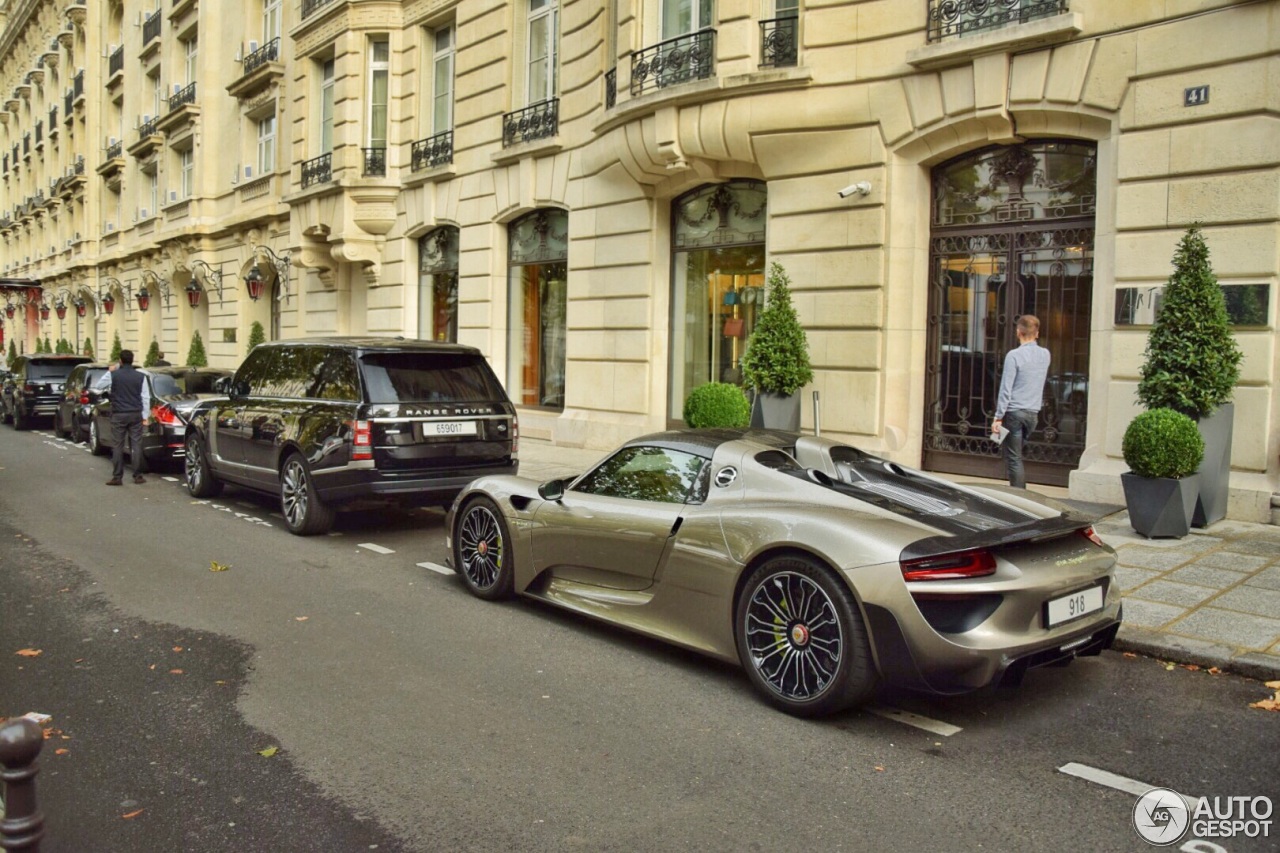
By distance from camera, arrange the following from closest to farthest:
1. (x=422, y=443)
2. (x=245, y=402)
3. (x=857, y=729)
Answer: (x=857, y=729) → (x=422, y=443) → (x=245, y=402)

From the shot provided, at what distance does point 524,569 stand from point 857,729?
2658 mm

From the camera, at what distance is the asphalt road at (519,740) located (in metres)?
3.68

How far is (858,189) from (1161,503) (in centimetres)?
524

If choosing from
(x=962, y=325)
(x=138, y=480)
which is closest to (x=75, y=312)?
(x=138, y=480)

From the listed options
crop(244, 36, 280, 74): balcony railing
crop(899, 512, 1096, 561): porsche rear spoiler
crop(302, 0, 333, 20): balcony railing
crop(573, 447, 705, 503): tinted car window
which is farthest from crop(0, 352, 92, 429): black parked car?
crop(899, 512, 1096, 561): porsche rear spoiler

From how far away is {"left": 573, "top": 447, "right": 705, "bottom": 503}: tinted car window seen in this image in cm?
571

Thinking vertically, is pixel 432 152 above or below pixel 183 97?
below

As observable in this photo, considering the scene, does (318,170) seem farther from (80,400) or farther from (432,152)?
(80,400)

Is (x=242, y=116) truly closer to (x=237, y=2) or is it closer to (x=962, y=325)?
(x=237, y=2)

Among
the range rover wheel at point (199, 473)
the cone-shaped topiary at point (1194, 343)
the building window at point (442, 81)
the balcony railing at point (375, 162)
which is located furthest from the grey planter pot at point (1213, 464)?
the balcony railing at point (375, 162)

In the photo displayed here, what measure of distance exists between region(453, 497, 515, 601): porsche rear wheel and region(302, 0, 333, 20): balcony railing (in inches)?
746

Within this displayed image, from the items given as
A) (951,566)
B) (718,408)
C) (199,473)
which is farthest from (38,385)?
(951,566)

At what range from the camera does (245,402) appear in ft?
35.5

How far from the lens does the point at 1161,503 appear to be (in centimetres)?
851
